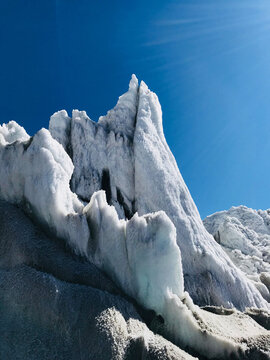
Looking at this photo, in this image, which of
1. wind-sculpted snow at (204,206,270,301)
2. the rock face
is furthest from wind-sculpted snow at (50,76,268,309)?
the rock face

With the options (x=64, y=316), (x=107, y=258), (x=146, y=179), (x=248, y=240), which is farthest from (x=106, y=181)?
(x=248, y=240)

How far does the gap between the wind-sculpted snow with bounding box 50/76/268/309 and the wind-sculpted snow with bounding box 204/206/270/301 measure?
3445 mm

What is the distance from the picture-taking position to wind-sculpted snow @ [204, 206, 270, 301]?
23781 mm

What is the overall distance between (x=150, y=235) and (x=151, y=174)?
1077cm

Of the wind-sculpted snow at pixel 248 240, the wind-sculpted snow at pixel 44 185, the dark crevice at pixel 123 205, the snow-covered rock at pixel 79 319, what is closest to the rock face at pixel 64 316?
the snow-covered rock at pixel 79 319

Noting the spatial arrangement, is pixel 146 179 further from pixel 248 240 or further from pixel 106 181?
pixel 248 240

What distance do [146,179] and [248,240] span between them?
2239cm

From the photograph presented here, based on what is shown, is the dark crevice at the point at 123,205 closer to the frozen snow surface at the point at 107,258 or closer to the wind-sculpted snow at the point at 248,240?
the frozen snow surface at the point at 107,258

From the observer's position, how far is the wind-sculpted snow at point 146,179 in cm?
1376

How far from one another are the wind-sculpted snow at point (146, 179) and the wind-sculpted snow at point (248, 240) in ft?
11.3

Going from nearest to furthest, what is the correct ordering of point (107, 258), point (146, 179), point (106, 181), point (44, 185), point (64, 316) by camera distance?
point (64, 316) < point (107, 258) < point (44, 185) < point (146, 179) < point (106, 181)

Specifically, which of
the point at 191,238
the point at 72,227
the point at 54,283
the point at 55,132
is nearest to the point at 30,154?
the point at 72,227

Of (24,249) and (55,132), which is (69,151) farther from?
(24,249)

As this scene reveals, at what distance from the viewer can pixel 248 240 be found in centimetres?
3362
